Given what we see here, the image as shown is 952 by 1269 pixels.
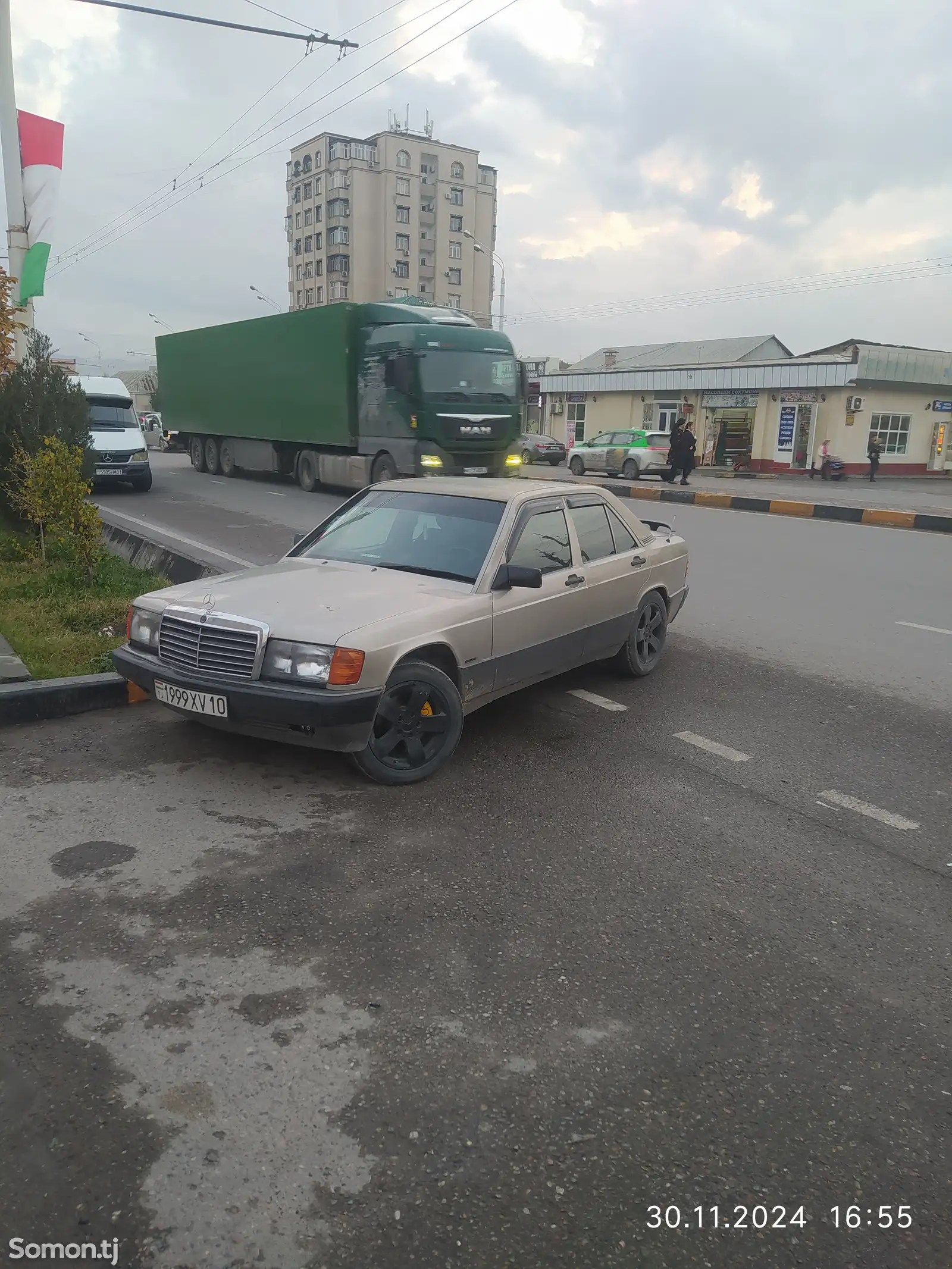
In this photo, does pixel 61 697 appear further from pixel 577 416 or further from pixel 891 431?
pixel 577 416

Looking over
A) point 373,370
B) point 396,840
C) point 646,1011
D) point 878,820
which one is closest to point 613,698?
point 878,820

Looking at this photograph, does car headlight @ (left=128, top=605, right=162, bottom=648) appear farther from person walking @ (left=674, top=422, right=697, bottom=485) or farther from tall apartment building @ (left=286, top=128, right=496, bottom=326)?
tall apartment building @ (left=286, top=128, right=496, bottom=326)

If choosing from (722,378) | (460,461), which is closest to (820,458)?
(722,378)

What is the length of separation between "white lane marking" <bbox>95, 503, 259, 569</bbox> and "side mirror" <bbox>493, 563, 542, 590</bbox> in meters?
4.97

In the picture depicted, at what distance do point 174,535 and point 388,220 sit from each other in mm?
78929

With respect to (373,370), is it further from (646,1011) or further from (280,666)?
(646,1011)

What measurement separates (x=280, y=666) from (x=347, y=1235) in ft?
8.51

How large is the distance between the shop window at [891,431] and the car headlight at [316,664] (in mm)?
36795

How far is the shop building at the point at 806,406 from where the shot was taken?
36188 millimetres

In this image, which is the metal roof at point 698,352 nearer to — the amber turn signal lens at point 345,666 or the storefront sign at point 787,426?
the storefront sign at point 787,426

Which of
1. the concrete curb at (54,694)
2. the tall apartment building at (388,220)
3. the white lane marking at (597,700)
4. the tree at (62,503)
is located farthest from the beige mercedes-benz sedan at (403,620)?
the tall apartment building at (388,220)

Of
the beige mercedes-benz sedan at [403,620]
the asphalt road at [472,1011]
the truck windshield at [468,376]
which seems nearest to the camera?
the asphalt road at [472,1011]

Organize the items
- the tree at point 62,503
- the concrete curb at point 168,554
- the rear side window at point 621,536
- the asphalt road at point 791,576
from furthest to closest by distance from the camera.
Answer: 1. the concrete curb at point 168,554
2. the tree at point 62,503
3. the asphalt road at point 791,576
4. the rear side window at point 621,536

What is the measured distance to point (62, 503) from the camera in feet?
27.8
